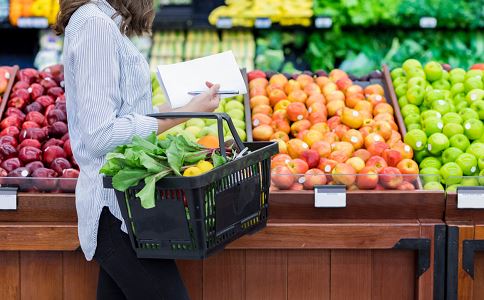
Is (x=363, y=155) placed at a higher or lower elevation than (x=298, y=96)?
lower

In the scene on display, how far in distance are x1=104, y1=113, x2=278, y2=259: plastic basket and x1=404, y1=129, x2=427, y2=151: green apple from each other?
1321mm

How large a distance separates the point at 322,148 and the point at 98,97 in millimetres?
1314

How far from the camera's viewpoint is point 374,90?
377 cm

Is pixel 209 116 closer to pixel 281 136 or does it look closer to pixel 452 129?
pixel 281 136

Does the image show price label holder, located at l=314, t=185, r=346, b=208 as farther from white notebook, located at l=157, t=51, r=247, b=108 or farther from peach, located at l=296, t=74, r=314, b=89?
peach, located at l=296, t=74, r=314, b=89

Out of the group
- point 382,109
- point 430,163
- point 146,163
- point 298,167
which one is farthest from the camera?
point 382,109

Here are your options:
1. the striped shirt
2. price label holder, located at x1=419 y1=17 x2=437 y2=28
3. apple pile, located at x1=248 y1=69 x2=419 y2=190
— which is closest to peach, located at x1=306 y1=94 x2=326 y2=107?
apple pile, located at x1=248 y1=69 x2=419 y2=190

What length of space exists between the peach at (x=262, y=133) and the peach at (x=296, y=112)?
120mm

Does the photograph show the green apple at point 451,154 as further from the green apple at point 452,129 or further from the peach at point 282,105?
the peach at point 282,105

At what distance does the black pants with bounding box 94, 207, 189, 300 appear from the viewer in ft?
6.81

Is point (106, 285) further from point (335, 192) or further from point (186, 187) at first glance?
point (335, 192)

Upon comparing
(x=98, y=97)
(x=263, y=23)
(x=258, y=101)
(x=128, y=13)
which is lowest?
(x=258, y=101)

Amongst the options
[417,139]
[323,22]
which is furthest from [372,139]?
[323,22]

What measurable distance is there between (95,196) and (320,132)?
4.71 feet
